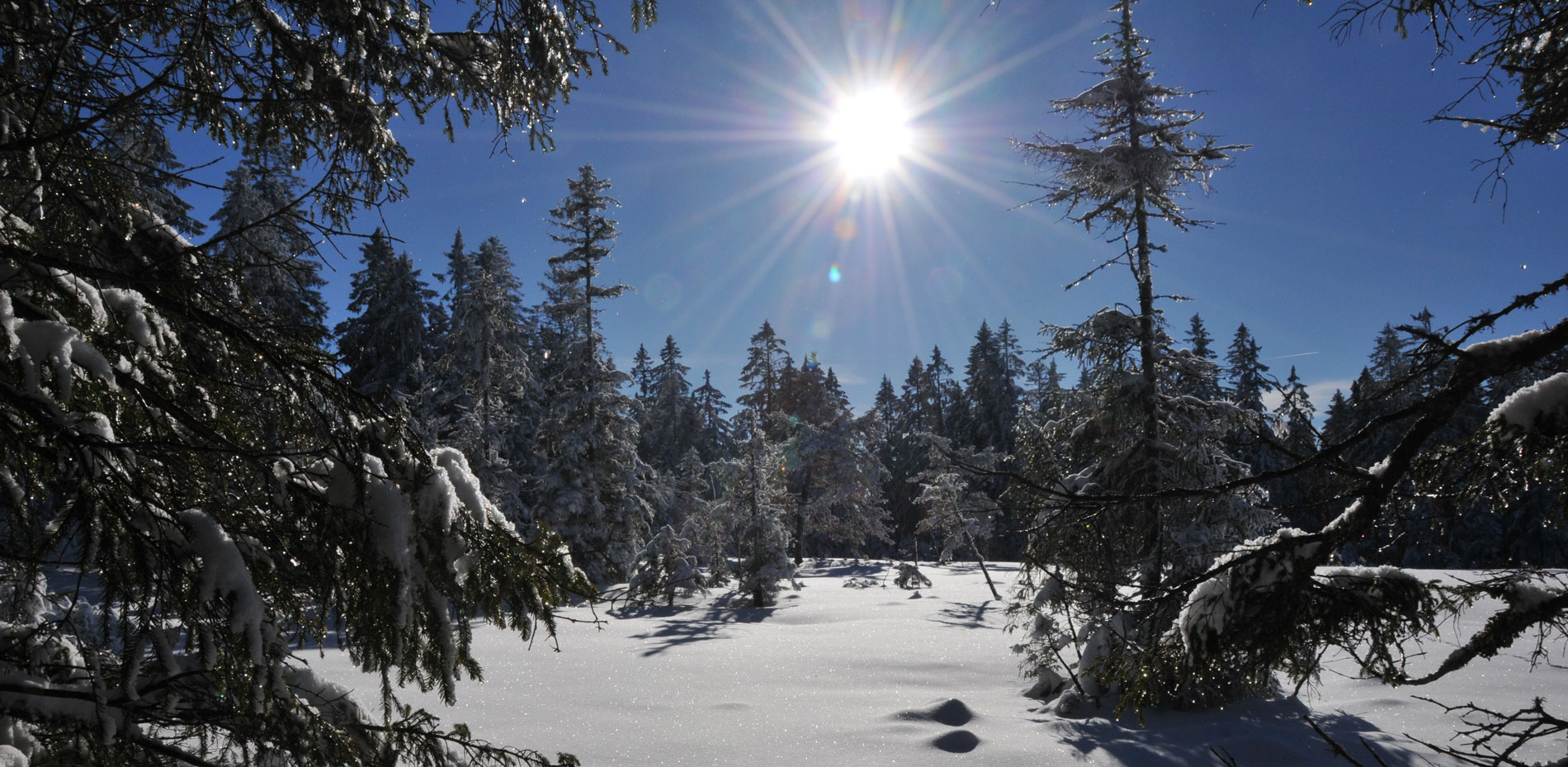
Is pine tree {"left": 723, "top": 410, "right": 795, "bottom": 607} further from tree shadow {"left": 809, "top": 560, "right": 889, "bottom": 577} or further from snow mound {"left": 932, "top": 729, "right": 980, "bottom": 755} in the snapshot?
snow mound {"left": 932, "top": 729, "right": 980, "bottom": 755}

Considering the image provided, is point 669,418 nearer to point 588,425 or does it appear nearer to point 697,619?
point 588,425

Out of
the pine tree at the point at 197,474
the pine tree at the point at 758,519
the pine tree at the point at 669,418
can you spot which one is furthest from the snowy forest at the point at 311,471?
the pine tree at the point at 669,418

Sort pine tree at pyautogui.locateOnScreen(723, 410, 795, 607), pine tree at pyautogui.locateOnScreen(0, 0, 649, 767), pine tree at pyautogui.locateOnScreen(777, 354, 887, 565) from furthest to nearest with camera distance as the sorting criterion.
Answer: pine tree at pyautogui.locateOnScreen(777, 354, 887, 565) → pine tree at pyautogui.locateOnScreen(723, 410, 795, 607) → pine tree at pyautogui.locateOnScreen(0, 0, 649, 767)

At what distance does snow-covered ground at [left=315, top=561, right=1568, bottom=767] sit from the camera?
6203 millimetres

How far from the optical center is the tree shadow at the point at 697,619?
13.2 meters

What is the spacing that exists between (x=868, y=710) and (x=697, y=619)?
9487 mm

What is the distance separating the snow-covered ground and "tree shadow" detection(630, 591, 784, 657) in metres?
0.32

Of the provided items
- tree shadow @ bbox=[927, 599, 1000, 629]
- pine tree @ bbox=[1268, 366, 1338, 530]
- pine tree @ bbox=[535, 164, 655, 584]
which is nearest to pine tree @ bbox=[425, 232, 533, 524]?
pine tree @ bbox=[535, 164, 655, 584]

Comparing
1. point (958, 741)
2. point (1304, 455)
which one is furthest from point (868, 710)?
point (1304, 455)

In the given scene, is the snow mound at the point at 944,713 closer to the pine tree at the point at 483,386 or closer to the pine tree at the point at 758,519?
the pine tree at the point at 758,519

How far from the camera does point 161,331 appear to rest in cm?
223

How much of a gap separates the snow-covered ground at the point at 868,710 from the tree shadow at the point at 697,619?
32cm

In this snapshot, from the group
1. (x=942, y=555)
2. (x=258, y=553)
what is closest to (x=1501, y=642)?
(x=258, y=553)

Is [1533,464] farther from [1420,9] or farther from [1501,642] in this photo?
[1420,9]
